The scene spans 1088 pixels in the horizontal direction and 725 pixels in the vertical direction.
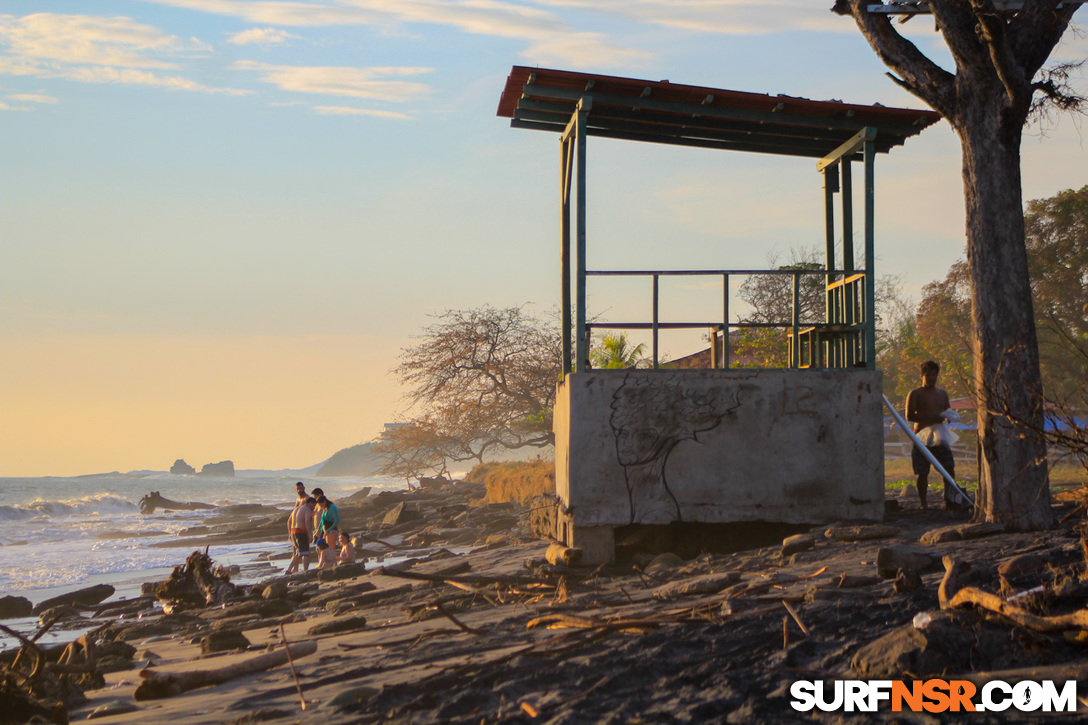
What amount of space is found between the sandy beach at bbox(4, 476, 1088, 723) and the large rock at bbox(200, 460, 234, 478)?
158 meters

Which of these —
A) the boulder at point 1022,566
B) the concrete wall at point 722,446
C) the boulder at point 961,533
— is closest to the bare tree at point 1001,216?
the boulder at point 961,533

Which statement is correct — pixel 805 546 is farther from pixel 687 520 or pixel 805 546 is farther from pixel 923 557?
pixel 923 557

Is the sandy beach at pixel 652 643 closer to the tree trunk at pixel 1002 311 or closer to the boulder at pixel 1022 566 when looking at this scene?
the boulder at pixel 1022 566

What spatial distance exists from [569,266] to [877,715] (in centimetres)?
864

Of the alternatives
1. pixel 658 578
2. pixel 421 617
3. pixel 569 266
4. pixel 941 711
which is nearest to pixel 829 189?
pixel 569 266

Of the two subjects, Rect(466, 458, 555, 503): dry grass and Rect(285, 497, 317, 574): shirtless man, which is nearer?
Rect(285, 497, 317, 574): shirtless man

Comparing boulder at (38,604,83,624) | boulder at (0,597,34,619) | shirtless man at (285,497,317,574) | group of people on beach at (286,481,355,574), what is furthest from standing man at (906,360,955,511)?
boulder at (0,597,34,619)

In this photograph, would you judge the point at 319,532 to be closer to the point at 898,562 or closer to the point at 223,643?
the point at 223,643

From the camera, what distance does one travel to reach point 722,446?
10133 mm

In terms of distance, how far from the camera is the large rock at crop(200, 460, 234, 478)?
158 m

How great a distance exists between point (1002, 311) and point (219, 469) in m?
164

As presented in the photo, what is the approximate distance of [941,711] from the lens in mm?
4141

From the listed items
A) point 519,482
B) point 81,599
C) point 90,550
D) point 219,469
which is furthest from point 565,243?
point 219,469

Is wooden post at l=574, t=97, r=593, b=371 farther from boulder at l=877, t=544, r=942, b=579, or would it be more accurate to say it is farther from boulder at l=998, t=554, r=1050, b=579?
boulder at l=998, t=554, r=1050, b=579
